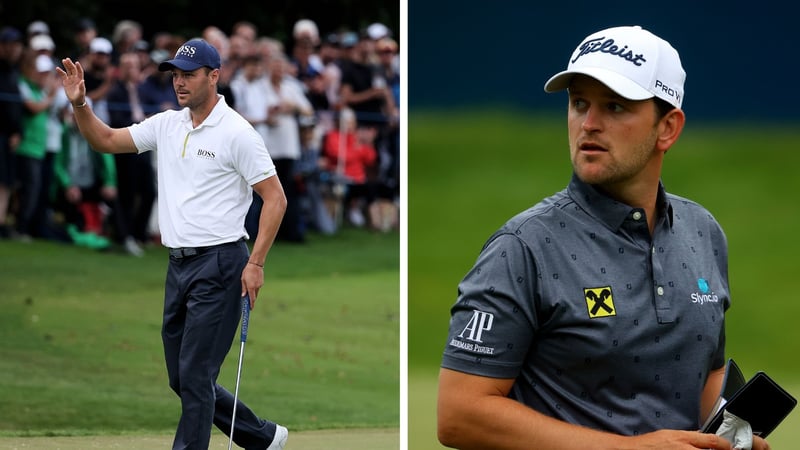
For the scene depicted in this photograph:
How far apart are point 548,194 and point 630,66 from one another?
13076mm

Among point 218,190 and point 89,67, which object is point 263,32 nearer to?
point 89,67

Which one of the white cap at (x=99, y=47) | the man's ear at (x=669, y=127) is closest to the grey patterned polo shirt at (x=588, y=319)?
the man's ear at (x=669, y=127)

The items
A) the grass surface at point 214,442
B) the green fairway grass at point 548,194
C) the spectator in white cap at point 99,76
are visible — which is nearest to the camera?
the grass surface at point 214,442

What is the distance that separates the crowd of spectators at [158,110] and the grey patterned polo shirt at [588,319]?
9.01 m

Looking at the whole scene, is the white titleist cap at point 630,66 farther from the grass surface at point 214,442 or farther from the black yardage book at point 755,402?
the grass surface at point 214,442

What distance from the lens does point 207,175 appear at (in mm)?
5367

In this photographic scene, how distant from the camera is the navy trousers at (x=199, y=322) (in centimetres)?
534

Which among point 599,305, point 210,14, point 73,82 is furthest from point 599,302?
point 210,14

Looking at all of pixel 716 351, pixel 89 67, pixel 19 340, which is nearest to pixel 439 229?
pixel 89 67

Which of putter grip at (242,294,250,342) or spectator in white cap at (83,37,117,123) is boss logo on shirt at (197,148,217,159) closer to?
putter grip at (242,294,250,342)

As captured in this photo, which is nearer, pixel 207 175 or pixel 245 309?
pixel 207 175

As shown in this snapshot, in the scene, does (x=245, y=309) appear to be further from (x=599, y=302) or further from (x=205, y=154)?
(x=599, y=302)

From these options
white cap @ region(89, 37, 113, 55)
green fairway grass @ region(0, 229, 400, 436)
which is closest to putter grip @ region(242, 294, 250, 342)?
green fairway grass @ region(0, 229, 400, 436)

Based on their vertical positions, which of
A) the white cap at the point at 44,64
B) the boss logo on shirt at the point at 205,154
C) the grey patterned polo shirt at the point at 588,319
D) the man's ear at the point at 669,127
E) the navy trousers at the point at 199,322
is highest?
the white cap at the point at 44,64
